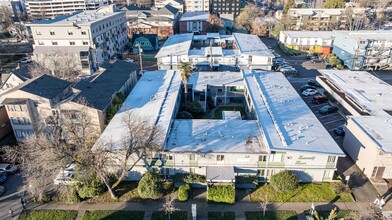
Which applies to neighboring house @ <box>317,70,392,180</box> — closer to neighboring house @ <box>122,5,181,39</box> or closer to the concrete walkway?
the concrete walkway

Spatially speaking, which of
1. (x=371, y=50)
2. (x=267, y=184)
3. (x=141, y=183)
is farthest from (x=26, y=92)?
(x=371, y=50)

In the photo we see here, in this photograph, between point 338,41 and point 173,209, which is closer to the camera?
point 173,209

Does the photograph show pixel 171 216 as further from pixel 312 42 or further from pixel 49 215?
pixel 312 42

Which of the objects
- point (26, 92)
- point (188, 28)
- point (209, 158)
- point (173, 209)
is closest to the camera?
point (173, 209)

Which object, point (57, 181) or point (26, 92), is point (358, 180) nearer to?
point (57, 181)

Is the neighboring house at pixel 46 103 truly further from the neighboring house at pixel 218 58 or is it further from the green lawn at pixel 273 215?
the green lawn at pixel 273 215

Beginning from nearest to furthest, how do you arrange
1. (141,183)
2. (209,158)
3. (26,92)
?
(141,183), (209,158), (26,92)
